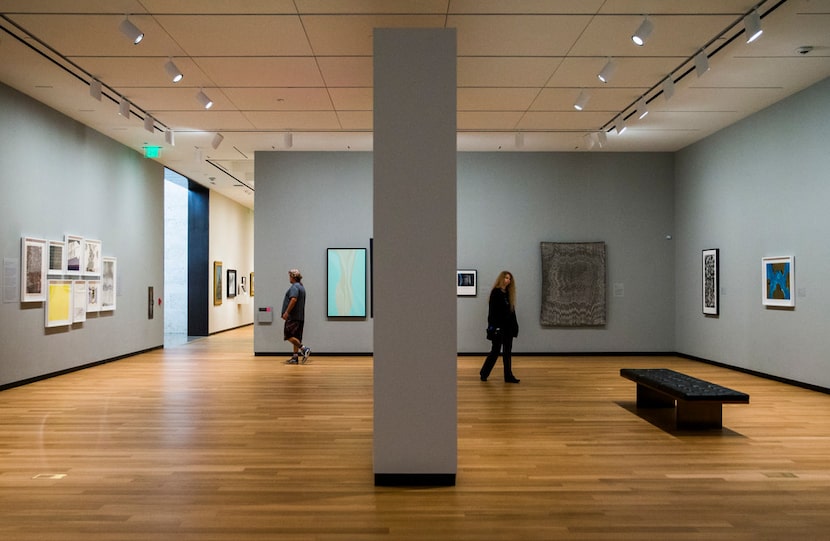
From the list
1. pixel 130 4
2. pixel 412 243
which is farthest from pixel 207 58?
pixel 412 243

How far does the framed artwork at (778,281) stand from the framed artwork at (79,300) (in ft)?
37.9

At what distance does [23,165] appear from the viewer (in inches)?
380

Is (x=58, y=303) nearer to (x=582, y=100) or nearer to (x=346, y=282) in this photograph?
(x=346, y=282)

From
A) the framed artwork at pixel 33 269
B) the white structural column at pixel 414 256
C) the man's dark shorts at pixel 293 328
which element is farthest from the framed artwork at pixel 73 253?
the white structural column at pixel 414 256

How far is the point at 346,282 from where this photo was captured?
13.5m

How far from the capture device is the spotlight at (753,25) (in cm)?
655

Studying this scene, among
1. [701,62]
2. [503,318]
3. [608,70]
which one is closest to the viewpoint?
[701,62]

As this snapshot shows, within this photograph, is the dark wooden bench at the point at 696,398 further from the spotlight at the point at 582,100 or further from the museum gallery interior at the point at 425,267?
the spotlight at the point at 582,100

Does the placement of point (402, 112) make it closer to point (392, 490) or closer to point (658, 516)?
point (392, 490)

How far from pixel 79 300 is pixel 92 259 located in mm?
885

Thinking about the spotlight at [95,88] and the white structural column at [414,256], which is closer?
the white structural column at [414,256]

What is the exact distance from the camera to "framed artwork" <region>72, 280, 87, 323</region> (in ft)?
36.5

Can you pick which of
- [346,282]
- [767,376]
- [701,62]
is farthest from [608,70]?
[346,282]

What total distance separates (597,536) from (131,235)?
12.4m
